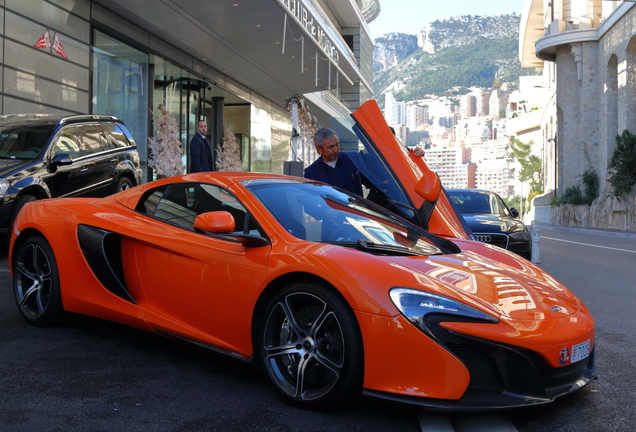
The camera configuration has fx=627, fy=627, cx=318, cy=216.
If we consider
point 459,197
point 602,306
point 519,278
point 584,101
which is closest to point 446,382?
point 519,278

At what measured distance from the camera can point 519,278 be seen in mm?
3445

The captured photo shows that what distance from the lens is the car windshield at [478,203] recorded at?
1077cm

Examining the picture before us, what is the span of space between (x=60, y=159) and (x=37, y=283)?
12.9 ft

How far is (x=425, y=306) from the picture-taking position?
279 centimetres

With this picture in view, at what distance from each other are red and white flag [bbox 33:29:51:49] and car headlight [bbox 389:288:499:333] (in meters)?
14.1

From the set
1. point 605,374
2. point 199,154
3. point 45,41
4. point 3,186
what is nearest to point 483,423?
point 605,374

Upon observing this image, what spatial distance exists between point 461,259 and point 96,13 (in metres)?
15.7

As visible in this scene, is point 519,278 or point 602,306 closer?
point 519,278

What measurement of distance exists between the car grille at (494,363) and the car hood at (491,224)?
6.65m

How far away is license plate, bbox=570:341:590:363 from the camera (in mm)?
2917

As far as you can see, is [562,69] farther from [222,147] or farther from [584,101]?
[222,147]

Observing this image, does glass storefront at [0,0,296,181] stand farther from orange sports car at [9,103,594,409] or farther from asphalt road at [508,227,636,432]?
asphalt road at [508,227,636,432]

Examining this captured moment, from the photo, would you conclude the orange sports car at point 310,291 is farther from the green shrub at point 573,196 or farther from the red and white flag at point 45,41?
the green shrub at point 573,196

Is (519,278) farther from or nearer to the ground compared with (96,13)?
nearer to the ground
